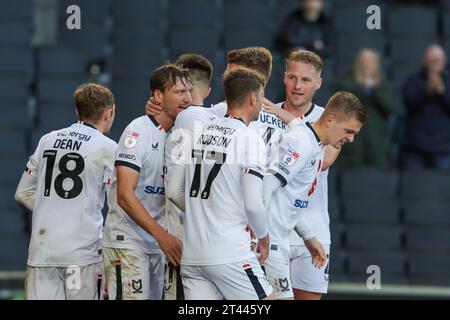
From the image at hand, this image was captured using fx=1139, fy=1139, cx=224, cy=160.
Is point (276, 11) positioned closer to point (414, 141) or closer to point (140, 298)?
point (414, 141)

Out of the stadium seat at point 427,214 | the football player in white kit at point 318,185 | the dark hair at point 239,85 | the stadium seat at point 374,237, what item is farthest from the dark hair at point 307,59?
the stadium seat at point 427,214

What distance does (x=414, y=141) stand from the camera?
11875 mm

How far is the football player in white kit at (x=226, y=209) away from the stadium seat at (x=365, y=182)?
4.98 m

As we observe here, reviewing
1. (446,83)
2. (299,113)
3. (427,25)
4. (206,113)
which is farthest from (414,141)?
(206,113)

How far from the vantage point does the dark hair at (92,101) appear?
7531 millimetres

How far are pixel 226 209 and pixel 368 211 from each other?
5.11 meters

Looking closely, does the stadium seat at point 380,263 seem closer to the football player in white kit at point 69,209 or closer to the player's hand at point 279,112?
the player's hand at point 279,112

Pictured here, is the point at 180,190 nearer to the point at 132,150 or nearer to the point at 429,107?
the point at 132,150

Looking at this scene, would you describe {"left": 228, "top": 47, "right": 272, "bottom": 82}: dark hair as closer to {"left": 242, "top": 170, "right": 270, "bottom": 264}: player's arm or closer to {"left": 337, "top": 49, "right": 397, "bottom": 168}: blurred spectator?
{"left": 242, "top": 170, "right": 270, "bottom": 264}: player's arm

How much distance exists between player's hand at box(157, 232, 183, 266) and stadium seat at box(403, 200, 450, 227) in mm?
5124

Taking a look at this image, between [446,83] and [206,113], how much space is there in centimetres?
524

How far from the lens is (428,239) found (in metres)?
11.7

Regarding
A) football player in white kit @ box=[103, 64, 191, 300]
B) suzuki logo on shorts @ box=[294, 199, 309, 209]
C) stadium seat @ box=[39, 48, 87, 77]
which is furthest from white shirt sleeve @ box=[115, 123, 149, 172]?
stadium seat @ box=[39, 48, 87, 77]

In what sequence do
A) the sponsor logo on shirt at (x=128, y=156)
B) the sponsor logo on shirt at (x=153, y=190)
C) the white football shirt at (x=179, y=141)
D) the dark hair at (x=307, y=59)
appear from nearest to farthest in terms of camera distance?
the white football shirt at (x=179, y=141), the sponsor logo on shirt at (x=128, y=156), the sponsor logo on shirt at (x=153, y=190), the dark hair at (x=307, y=59)
